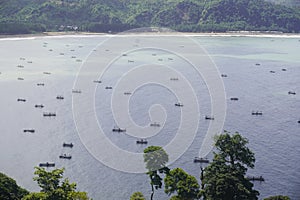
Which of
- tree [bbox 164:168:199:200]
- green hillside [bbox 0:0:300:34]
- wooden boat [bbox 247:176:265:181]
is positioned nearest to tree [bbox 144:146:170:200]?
tree [bbox 164:168:199:200]

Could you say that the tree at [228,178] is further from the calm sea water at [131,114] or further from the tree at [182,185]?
the calm sea water at [131,114]

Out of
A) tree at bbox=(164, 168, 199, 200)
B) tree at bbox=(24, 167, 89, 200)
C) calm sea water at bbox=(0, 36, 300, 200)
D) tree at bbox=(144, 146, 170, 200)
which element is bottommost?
tree at bbox=(24, 167, 89, 200)

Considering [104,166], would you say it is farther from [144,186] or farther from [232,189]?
[232,189]

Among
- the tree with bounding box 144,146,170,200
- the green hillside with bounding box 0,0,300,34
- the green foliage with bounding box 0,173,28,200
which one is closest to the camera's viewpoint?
the green foliage with bounding box 0,173,28,200

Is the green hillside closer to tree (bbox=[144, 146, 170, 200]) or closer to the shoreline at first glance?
the shoreline

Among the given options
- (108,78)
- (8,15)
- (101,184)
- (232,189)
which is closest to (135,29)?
(8,15)
